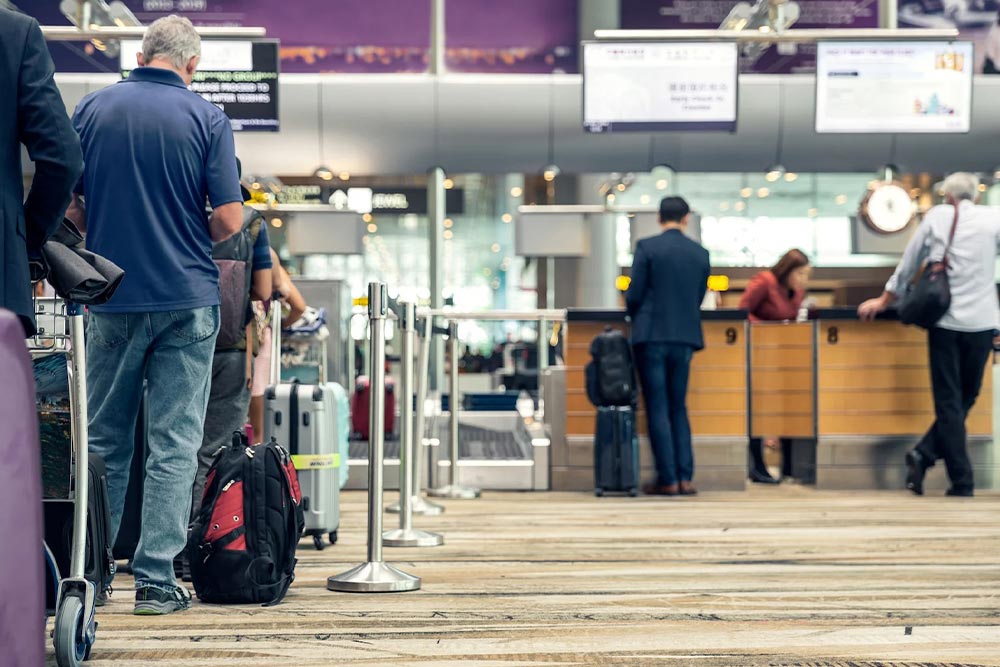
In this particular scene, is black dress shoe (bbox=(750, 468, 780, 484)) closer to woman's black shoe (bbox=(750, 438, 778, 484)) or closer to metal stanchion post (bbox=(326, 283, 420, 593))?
woman's black shoe (bbox=(750, 438, 778, 484))

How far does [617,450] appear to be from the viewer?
24.8ft

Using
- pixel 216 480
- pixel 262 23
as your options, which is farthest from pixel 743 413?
pixel 262 23

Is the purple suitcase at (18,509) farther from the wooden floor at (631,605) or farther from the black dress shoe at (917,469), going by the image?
the black dress shoe at (917,469)

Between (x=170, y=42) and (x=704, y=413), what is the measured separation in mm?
5000

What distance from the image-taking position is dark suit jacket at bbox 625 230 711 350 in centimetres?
750

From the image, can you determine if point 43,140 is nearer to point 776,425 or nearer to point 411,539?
point 411,539

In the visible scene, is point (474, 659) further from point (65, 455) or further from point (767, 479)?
point (767, 479)

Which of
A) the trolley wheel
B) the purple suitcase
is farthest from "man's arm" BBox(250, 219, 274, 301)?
the purple suitcase

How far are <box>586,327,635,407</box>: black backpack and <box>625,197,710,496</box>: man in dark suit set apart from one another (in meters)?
0.10

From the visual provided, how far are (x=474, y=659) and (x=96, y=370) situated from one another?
4.62 ft

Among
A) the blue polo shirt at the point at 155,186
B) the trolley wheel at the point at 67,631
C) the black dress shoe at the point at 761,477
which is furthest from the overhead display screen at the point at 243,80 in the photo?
the trolley wheel at the point at 67,631

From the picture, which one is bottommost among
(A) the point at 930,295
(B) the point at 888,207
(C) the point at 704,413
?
(C) the point at 704,413

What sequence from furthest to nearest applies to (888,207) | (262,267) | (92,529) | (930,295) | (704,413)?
(888,207)
(704,413)
(930,295)
(262,267)
(92,529)

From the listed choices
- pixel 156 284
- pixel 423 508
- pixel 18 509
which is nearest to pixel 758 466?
pixel 423 508
